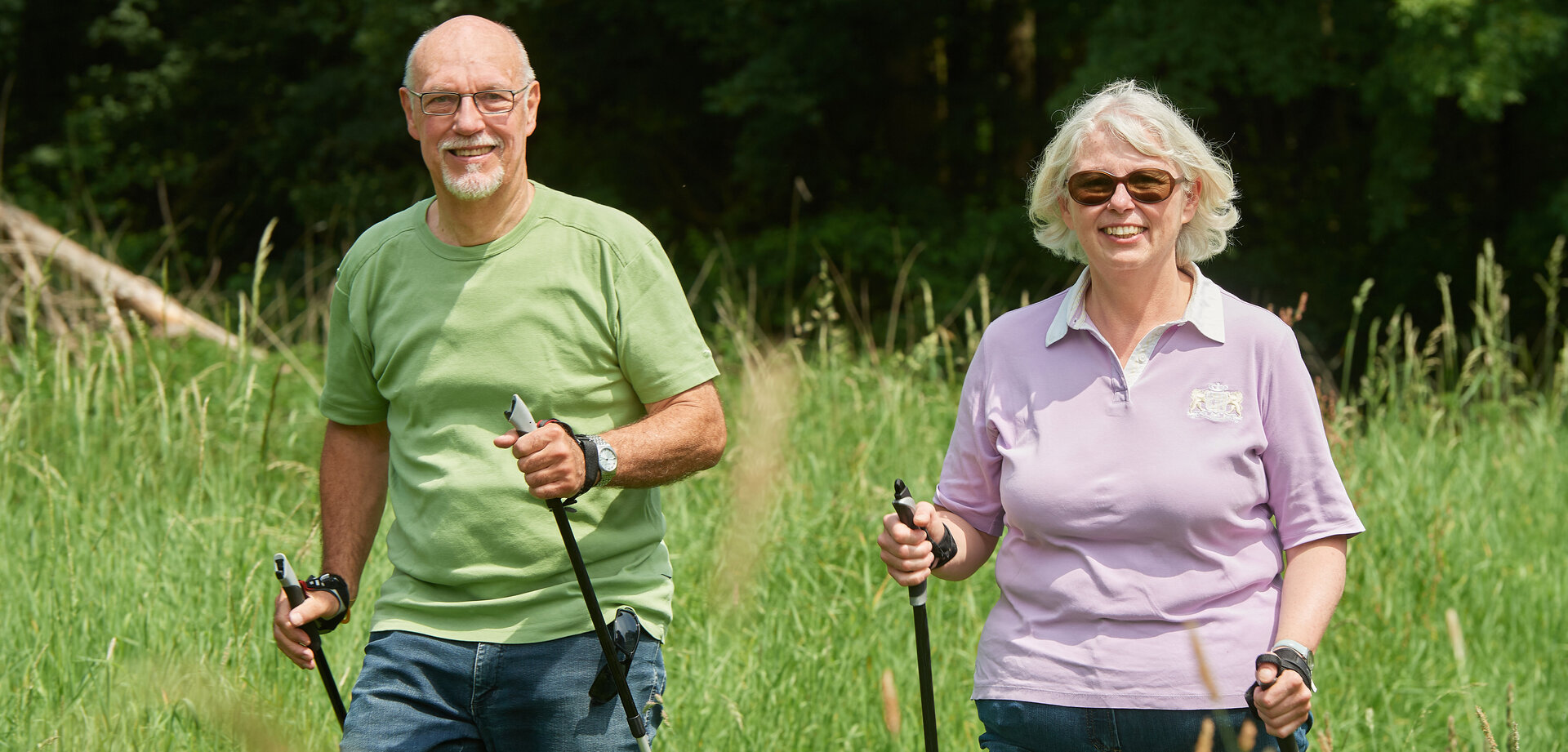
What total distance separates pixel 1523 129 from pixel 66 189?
1594cm

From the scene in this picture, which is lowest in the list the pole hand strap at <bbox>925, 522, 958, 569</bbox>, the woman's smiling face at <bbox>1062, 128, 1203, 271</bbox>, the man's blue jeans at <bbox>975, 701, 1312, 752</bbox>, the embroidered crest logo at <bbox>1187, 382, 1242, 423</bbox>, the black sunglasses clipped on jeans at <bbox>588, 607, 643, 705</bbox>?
the man's blue jeans at <bbox>975, 701, 1312, 752</bbox>

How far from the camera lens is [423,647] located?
2.22 m

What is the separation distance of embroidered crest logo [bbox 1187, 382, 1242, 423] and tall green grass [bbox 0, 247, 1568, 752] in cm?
95

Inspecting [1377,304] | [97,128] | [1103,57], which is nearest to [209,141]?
[97,128]

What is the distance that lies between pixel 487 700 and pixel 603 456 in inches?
20.2

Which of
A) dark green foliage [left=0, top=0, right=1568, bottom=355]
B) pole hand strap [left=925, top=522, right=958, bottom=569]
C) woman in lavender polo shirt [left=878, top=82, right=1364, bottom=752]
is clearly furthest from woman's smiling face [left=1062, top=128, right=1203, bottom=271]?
dark green foliage [left=0, top=0, right=1568, bottom=355]

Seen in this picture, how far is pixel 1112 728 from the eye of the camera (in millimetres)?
1972

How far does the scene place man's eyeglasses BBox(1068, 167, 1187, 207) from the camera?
2.09 m

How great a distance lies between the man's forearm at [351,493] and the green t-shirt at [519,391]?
0.20 metres

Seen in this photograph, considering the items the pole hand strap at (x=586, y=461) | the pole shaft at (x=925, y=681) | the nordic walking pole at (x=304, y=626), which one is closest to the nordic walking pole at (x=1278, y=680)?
the pole shaft at (x=925, y=681)

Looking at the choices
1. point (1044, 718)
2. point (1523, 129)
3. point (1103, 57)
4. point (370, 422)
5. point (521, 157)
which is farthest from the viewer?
point (1523, 129)

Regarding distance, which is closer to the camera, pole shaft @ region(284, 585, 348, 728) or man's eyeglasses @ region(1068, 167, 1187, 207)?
man's eyeglasses @ region(1068, 167, 1187, 207)

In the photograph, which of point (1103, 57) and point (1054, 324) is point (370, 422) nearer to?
point (1054, 324)

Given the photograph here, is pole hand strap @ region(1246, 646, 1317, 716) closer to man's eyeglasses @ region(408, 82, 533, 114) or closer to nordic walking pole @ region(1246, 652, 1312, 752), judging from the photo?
nordic walking pole @ region(1246, 652, 1312, 752)
